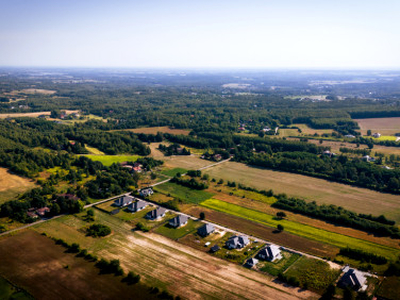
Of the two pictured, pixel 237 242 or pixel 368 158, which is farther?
pixel 368 158

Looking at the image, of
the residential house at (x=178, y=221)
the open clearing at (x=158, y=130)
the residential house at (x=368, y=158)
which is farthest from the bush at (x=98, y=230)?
the open clearing at (x=158, y=130)

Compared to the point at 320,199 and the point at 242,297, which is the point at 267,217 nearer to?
the point at 320,199

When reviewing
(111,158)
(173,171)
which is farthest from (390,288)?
(111,158)

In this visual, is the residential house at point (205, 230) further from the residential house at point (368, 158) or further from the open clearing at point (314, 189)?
the residential house at point (368, 158)

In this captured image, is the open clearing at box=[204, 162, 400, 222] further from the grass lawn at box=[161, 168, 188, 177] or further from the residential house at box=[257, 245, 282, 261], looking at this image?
the residential house at box=[257, 245, 282, 261]

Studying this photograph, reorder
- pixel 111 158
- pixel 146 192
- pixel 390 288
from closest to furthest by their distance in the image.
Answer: pixel 390 288 → pixel 146 192 → pixel 111 158

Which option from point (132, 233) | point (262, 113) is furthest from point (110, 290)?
point (262, 113)

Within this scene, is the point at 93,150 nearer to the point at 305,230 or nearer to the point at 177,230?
the point at 177,230
